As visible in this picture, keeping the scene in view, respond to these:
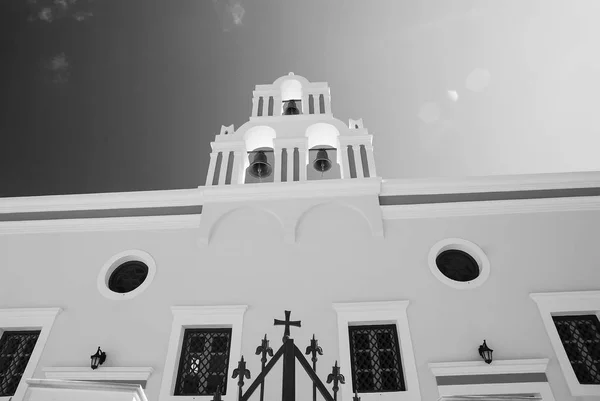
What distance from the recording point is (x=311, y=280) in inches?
316

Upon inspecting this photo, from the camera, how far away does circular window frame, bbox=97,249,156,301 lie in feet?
26.6

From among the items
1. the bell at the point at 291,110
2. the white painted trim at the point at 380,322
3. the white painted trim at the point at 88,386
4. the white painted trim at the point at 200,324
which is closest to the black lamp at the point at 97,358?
the white painted trim at the point at 200,324

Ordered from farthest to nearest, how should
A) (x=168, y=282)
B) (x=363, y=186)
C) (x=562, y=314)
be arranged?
Result: (x=363, y=186)
(x=168, y=282)
(x=562, y=314)

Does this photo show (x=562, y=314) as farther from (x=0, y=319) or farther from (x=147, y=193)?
(x=0, y=319)

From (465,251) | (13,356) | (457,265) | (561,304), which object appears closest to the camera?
(561,304)

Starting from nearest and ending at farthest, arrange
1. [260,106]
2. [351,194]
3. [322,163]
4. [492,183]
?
1. [351,194]
2. [492,183]
3. [322,163]
4. [260,106]

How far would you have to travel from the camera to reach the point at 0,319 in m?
7.88

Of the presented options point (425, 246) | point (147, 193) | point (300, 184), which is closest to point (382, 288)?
point (425, 246)

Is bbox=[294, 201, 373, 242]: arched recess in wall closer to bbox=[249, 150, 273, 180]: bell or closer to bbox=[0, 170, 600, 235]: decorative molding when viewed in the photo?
bbox=[0, 170, 600, 235]: decorative molding

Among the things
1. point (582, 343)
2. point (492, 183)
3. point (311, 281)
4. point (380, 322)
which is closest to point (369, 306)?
point (380, 322)

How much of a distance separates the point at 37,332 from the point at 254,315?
135 inches

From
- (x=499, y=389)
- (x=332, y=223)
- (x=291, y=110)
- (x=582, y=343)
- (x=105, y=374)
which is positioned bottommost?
(x=499, y=389)

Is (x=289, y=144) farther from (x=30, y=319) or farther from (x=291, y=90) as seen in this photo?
(x=30, y=319)

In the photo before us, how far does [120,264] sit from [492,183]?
21.9 ft
